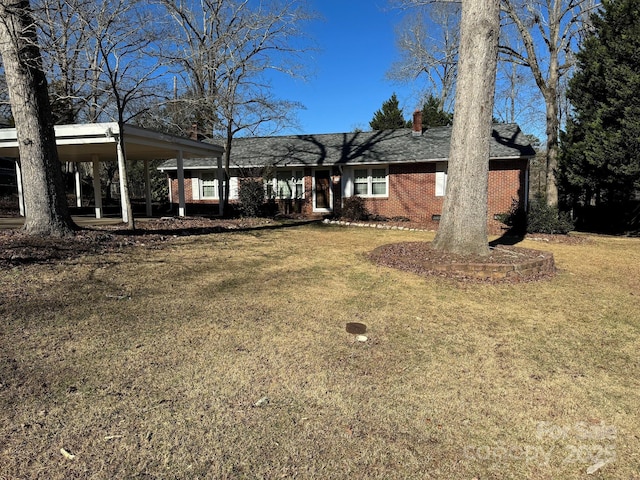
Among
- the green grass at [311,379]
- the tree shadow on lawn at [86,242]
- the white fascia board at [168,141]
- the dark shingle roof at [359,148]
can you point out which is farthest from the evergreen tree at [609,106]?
the white fascia board at [168,141]

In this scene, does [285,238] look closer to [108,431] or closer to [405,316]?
[405,316]

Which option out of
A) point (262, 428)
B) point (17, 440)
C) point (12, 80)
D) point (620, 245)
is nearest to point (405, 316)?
point (262, 428)

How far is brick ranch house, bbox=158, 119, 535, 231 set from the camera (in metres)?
15.4

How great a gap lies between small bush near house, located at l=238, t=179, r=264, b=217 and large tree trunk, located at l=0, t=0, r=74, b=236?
7855mm

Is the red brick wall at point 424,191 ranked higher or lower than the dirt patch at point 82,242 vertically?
higher

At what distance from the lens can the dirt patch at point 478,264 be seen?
6.36m

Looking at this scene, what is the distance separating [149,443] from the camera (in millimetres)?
2332

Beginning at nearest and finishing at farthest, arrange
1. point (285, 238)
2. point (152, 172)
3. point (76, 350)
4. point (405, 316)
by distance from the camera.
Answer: point (76, 350) → point (405, 316) → point (285, 238) → point (152, 172)

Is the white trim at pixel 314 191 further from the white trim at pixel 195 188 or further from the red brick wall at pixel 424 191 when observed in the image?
the white trim at pixel 195 188

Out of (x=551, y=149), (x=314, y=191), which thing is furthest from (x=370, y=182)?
(x=551, y=149)

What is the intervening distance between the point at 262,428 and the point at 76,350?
6.64 feet

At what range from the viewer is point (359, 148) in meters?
18.3

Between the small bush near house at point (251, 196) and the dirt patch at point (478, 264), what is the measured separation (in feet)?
27.8

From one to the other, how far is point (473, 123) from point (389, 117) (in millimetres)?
21417
